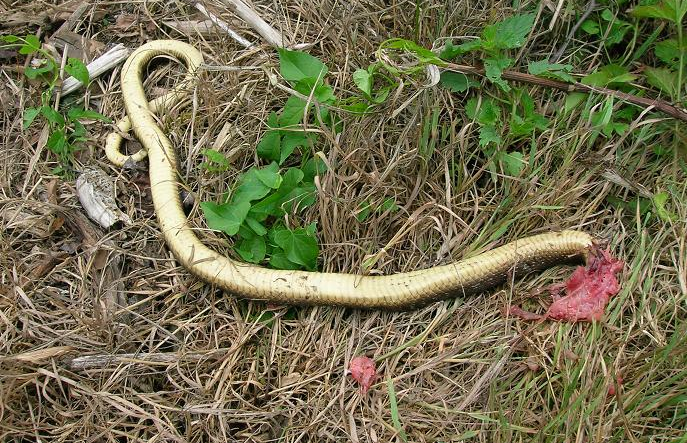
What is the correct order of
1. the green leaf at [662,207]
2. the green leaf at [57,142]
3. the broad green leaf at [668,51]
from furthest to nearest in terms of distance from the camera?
the green leaf at [57,142] → the broad green leaf at [668,51] → the green leaf at [662,207]

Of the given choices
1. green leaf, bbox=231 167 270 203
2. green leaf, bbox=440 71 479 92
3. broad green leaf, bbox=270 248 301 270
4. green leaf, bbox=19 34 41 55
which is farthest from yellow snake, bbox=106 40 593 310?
green leaf, bbox=19 34 41 55

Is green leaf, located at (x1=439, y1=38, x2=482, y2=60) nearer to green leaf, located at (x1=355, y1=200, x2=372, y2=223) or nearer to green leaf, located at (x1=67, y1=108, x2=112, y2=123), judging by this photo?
green leaf, located at (x1=355, y1=200, x2=372, y2=223)

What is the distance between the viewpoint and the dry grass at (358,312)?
2.24 meters

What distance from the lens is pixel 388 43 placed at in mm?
2621

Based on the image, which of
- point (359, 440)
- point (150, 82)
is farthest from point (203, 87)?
point (359, 440)

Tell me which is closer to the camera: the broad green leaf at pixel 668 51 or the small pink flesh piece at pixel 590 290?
the small pink flesh piece at pixel 590 290

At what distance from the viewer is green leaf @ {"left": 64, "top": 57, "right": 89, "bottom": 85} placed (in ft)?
9.32

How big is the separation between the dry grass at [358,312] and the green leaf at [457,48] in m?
0.16

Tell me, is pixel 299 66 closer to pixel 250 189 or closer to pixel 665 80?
pixel 250 189

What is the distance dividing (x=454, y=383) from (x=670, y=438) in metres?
0.74

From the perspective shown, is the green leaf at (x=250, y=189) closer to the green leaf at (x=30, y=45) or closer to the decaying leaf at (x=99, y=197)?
the decaying leaf at (x=99, y=197)

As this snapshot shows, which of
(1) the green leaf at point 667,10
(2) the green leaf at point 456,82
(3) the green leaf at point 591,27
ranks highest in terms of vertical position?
(1) the green leaf at point 667,10

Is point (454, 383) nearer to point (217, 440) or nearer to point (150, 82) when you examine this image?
point (217, 440)

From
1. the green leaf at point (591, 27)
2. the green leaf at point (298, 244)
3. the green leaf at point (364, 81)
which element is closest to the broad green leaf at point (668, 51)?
the green leaf at point (591, 27)
